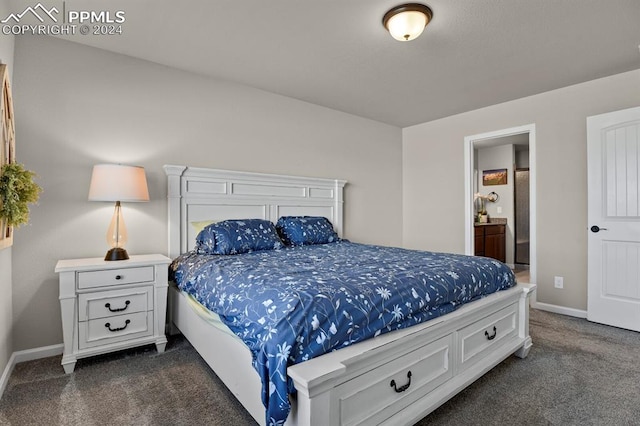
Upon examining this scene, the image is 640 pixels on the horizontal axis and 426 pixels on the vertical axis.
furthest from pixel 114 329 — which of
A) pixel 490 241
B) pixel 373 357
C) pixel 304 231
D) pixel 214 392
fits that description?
pixel 490 241

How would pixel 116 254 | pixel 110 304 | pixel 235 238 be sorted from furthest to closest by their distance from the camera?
1. pixel 235 238
2. pixel 116 254
3. pixel 110 304

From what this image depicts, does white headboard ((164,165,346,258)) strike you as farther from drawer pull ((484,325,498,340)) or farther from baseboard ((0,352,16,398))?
drawer pull ((484,325,498,340))

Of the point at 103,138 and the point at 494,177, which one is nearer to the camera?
the point at 103,138

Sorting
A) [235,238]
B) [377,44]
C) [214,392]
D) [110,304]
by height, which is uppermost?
[377,44]

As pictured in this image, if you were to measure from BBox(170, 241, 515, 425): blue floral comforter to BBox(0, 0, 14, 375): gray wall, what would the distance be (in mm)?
1021

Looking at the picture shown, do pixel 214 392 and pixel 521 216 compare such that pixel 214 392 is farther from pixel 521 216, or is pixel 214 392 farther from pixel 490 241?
pixel 521 216

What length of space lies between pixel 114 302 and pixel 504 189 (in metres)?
6.31

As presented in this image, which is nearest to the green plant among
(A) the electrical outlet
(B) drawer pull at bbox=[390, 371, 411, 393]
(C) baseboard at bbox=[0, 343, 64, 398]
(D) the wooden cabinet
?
(C) baseboard at bbox=[0, 343, 64, 398]

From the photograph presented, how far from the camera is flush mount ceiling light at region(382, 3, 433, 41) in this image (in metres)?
2.08

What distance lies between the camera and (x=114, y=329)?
7.45 feet

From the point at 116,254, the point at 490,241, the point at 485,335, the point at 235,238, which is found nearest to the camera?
the point at 485,335

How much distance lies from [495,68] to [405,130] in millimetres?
2047

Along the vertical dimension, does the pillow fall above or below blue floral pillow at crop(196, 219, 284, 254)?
above

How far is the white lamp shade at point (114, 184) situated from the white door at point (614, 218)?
4.02 meters
